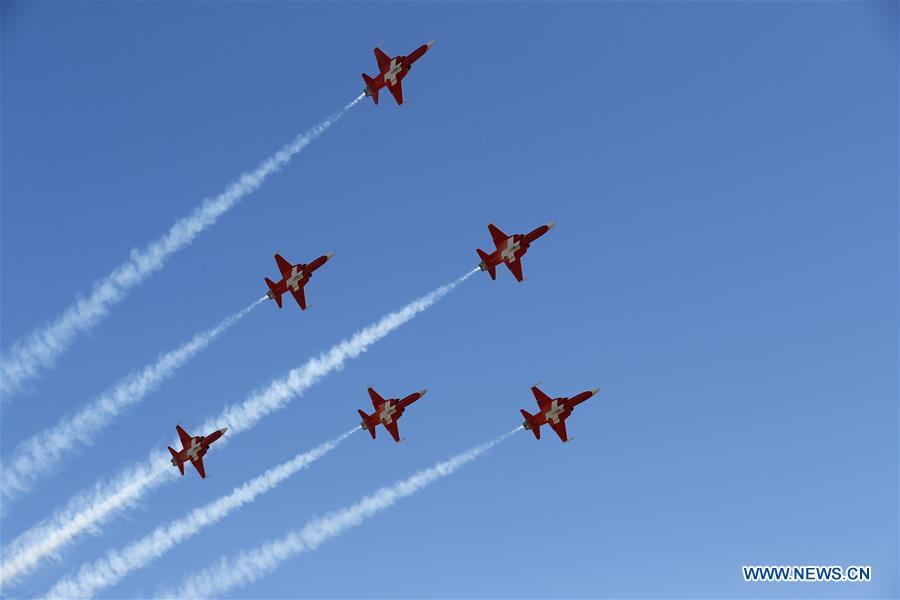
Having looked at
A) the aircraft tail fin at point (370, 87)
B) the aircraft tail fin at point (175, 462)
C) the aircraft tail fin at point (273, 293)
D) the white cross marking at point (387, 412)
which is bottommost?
the aircraft tail fin at point (175, 462)

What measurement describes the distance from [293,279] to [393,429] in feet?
77.4

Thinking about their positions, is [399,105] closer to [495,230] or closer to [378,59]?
[378,59]

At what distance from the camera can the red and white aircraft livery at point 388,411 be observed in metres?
172

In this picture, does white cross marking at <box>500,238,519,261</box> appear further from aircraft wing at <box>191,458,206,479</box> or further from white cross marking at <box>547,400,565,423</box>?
aircraft wing at <box>191,458,206,479</box>

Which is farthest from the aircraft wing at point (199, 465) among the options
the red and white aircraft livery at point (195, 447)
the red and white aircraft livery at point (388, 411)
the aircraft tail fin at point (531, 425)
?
the aircraft tail fin at point (531, 425)

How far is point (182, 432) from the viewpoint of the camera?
172 metres

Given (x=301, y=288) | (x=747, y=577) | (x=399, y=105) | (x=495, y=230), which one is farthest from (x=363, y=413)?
(x=747, y=577)

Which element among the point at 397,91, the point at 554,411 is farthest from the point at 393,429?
the point at 397,91

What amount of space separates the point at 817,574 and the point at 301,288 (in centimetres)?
7393

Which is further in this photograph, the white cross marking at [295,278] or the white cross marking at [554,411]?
the white cross marking at [554,411]

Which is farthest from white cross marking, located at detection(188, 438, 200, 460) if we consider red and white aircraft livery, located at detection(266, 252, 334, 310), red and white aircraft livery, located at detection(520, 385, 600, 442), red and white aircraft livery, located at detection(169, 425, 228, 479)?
red and white aircraft livery, located at detection(520, 385, 600, 442)

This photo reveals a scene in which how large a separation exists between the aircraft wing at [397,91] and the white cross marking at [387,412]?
39.2 m

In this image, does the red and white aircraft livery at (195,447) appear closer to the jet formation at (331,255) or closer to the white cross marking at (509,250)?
the jet formation at (331,255)

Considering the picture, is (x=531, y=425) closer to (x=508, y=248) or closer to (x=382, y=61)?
(x=508, y=248)
